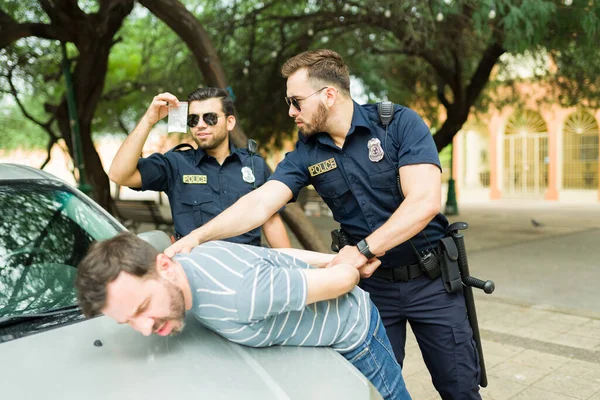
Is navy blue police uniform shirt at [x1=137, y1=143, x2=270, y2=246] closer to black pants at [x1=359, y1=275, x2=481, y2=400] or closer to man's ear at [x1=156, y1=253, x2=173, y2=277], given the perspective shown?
black pants at [x1=359, y1=275, x2=481, y2=400]

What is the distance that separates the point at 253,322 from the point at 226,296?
121mm

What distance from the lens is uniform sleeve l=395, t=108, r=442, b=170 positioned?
2334mm

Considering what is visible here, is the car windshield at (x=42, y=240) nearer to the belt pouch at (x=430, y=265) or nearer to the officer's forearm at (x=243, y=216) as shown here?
the officer's forearm at (x=243, y=216)

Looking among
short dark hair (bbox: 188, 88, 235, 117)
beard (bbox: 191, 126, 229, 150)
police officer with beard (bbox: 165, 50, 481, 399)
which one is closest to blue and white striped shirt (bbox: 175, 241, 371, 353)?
police officer with beard (bbox: 165, 50, 481, 399)

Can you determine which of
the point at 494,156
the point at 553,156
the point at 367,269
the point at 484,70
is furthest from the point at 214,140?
the point at 494,156

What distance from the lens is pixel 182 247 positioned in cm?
202

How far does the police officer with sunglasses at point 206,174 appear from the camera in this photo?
3.18 metres

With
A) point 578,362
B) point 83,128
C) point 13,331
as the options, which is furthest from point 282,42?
point 13,331

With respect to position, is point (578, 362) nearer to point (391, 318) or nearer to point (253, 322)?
point (391, 318)

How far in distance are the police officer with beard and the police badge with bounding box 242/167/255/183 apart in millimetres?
677

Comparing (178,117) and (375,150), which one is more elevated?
(178,117)

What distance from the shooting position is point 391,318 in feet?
8.80

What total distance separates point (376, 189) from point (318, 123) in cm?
38

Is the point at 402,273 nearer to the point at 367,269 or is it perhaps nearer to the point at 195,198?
the point at 367,269
